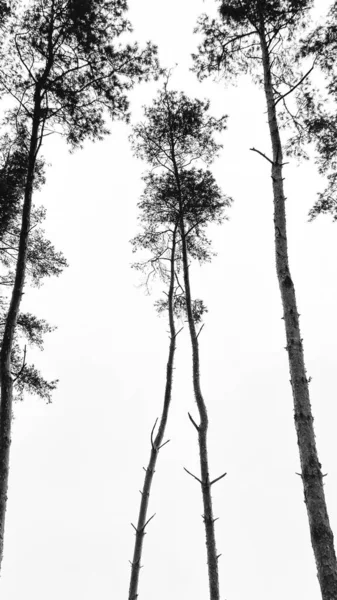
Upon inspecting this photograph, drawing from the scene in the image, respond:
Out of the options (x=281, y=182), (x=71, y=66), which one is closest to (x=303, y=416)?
(x=281, y=182)

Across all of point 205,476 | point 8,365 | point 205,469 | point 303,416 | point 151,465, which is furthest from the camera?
point 151,465

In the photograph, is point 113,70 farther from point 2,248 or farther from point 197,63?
point 2,248

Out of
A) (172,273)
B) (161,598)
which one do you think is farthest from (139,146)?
(161,598)

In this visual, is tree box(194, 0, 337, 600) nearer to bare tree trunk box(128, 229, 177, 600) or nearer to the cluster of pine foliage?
the cluster of pine foliage

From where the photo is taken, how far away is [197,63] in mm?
7738

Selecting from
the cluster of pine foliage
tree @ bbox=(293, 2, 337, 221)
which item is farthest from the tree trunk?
tree @ bbox=(293, 2, 337, 221)

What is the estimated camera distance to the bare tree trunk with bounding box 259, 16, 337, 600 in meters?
3.53

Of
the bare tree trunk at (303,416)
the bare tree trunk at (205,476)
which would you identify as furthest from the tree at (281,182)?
the bare tree trunk at (205,476)

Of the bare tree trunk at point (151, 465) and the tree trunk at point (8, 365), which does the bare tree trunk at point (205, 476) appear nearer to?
the bare tree trunk at point (151, 465)

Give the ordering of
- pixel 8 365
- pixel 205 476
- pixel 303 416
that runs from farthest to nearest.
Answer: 1. pixel 205 476
2. pixel 8 365
3. pixel 303 416

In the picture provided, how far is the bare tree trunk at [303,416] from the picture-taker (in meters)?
3.53

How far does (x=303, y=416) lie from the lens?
4121 mm

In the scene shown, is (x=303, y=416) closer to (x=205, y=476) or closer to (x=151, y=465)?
(x=205, y=476)

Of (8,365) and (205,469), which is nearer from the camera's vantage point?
(8,365)
